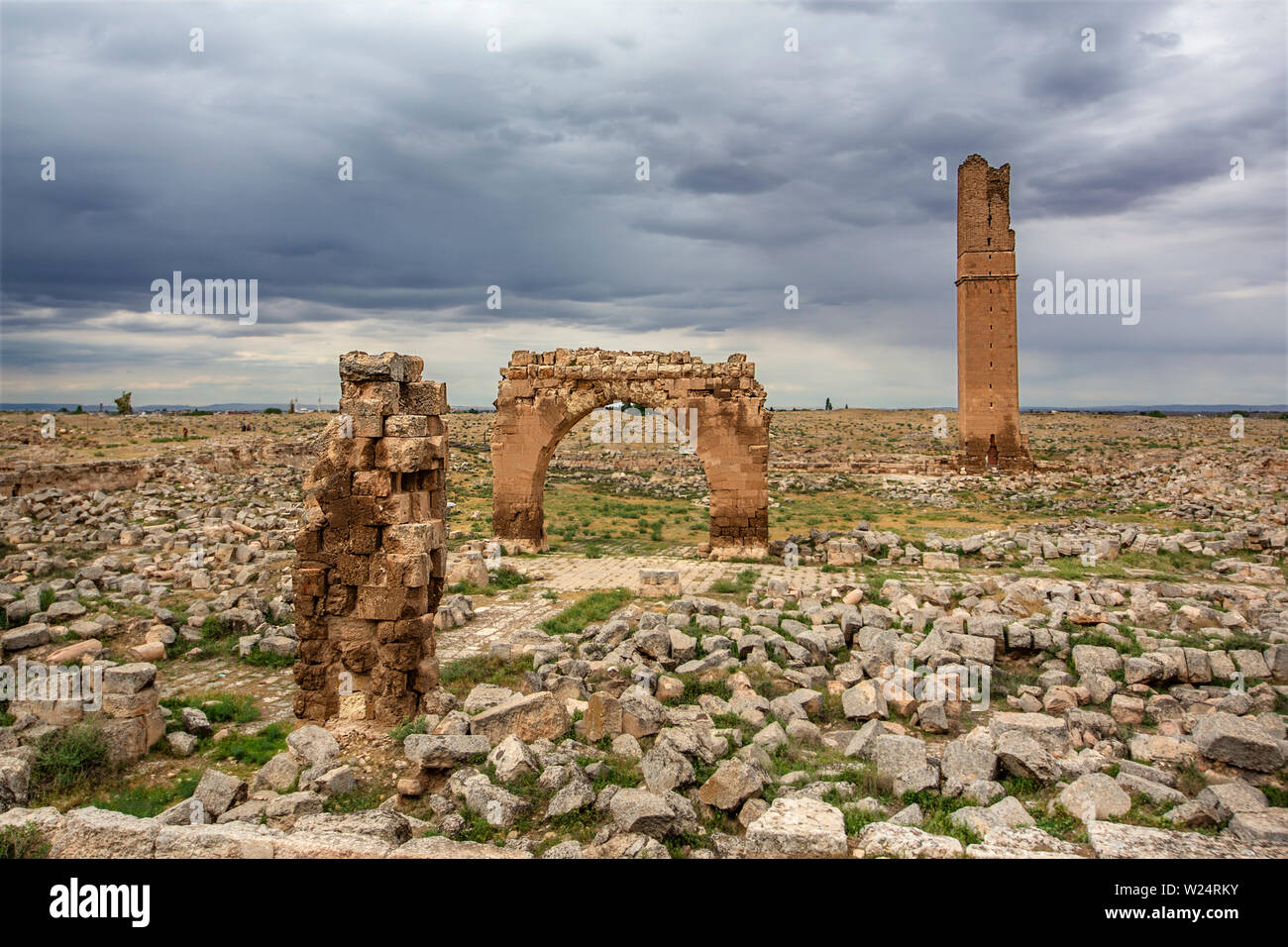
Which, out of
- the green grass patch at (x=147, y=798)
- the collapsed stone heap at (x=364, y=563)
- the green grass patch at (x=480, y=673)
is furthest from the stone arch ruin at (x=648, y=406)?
the green grass patch at (x=147, y=798)

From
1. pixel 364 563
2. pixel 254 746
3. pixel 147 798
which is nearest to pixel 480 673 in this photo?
pixel 364 563

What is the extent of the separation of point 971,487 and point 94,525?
100 ft

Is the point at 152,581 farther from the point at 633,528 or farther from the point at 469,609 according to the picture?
the point at 633,528

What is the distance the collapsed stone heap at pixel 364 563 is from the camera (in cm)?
720

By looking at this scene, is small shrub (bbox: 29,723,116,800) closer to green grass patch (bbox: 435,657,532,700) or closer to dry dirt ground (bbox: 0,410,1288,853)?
dry dirt ground (bbox: 0,410,1288,853)

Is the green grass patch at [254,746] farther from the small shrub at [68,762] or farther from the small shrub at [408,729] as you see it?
the small shrub at [408,729]

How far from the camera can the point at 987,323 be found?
3388cm

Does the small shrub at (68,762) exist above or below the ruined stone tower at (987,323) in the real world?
below

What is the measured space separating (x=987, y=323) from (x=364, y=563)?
1320 inches

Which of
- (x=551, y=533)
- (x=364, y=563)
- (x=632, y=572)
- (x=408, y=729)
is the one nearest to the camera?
(x=408, y=729)

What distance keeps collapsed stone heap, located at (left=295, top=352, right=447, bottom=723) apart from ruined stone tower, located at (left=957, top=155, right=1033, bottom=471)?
32280mm

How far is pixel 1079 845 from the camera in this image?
4.58 m

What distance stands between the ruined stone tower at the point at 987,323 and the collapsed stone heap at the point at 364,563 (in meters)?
32.3

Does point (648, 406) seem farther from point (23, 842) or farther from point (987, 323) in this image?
point (987, 323)
